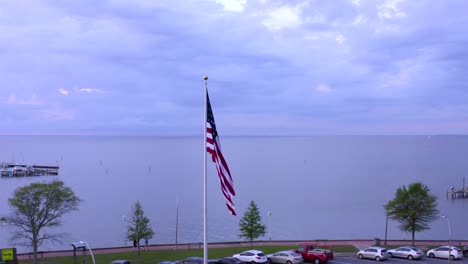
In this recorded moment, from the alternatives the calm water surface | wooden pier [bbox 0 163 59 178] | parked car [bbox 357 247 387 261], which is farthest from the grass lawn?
wooden pier [bbox 0 163 59 178]

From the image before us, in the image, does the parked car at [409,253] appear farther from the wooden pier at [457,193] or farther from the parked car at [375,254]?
the wooden pier at [457,193]

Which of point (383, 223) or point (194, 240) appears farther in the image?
point (383, 223)

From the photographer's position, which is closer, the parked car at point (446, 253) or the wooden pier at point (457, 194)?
the parked car at point (446, 253)

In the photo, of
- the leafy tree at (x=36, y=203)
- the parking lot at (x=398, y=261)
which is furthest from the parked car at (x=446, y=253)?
the leafy tree at (x=36, y=203)

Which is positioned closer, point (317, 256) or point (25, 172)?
point (317, 256)

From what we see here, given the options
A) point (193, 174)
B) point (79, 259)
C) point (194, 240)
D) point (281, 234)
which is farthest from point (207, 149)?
point (193, 174)

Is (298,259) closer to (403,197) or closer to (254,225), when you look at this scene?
(254,225)

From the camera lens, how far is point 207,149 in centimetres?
1812

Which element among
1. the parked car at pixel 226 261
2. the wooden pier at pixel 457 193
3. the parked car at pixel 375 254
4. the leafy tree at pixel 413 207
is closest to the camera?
the parked car at pixel 226 261

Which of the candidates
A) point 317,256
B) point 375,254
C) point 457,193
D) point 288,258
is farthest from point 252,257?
point 457,193

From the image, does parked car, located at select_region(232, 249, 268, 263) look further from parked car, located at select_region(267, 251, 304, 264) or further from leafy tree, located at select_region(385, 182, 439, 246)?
leafy tree, located at select_region(385, 182, 439, 246)

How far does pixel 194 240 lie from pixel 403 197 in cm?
3188

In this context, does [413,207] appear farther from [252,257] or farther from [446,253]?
[252,257]

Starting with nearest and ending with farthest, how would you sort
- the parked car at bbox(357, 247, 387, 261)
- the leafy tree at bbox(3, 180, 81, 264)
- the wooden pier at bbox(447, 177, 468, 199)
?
the parked car at bbox(357, 247, 387, 261) → the leafy tree at bbox(3, 180, 81, 264) → the wooden pier at bbox(447, 177, 468, 199)
